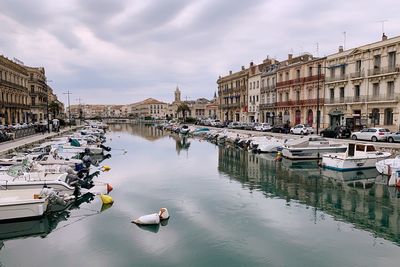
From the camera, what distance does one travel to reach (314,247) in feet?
38.2

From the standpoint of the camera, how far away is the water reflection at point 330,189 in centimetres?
1480

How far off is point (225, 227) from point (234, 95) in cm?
7364

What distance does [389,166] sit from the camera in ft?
73.7

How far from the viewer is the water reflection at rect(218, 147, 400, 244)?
14.8 m

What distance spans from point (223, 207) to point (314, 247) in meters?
5.60

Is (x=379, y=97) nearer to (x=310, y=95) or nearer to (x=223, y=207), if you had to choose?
(x=310, y=95)

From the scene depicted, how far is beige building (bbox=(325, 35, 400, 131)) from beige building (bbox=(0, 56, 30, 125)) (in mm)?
55688

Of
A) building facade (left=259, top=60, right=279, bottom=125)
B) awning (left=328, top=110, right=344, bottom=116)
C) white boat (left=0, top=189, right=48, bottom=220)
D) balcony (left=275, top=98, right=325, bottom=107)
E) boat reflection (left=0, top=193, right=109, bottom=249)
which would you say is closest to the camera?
boat reflection (left=0, top=193, right=109, bottom=249)

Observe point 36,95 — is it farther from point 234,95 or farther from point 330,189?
point 330,189

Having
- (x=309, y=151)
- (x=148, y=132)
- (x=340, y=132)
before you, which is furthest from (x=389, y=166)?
(x=148, y=132)

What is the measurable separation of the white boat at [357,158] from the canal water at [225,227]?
78.1 inches

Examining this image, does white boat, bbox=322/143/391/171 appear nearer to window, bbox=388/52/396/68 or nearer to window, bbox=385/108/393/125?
window, bbox=385/108/393/125

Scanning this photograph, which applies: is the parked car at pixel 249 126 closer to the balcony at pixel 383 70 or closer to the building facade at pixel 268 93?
the building facade at pixel 268 93

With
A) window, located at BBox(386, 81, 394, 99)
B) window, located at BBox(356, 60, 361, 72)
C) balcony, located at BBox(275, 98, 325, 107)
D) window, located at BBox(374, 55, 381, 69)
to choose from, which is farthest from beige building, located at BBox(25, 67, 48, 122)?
window, located at BBox(386, 81, 394, 99)
